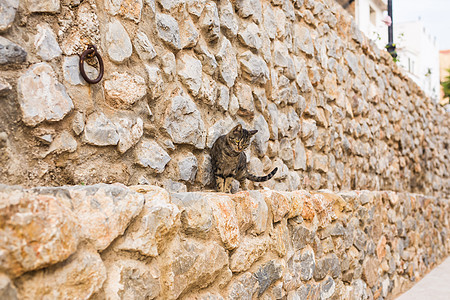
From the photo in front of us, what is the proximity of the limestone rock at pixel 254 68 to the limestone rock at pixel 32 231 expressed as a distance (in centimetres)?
200

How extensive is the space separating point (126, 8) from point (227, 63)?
85cm

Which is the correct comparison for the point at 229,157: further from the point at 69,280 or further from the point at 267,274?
the point at 69,280

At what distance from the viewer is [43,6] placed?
68.4 inches

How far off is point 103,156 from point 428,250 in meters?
5.44

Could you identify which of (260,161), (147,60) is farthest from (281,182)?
(147,60)

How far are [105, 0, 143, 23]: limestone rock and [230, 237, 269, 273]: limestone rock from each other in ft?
4.03

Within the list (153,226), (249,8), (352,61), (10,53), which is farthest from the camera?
(352,61)

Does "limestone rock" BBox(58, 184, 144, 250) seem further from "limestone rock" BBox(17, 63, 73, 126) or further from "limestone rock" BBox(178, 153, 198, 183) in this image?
"limestone rock" BBox(178, 153, 198, 183)

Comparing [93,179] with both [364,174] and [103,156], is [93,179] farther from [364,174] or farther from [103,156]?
[364,174]

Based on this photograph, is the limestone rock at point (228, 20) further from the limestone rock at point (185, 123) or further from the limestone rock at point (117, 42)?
the limestone rock at point (117, 42)

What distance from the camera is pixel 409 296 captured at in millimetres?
4441

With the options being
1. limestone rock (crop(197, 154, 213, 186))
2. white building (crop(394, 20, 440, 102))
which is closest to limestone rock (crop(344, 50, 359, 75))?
limestone rock (crop(197, 154, 213, 186))

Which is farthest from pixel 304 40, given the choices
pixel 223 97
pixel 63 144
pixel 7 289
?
pixel 7 289

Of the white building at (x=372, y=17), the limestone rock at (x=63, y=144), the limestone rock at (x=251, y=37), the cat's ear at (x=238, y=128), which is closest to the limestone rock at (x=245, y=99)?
the limestone rock at (x=251, y=37)
